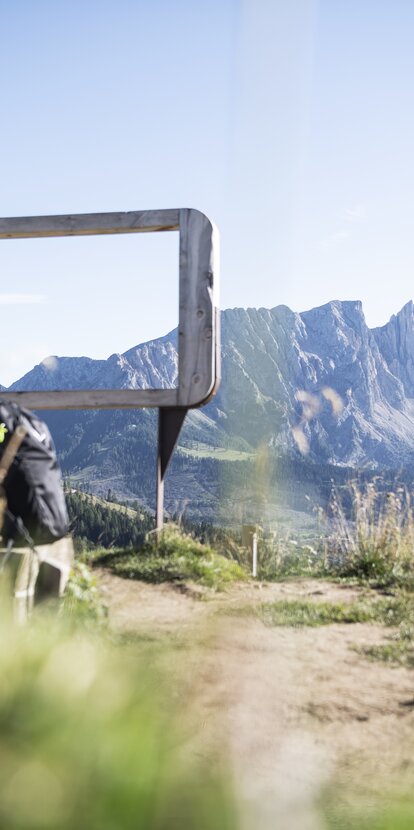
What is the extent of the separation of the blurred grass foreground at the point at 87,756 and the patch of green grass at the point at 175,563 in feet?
14.1

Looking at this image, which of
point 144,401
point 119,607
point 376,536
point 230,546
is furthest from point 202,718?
point 230,546

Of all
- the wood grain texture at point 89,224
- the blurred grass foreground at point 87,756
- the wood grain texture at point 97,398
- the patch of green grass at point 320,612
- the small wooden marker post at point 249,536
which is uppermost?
the wood grain texture at point 89,224

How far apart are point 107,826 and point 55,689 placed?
0.42 meters

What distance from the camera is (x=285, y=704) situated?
3793 millimetres

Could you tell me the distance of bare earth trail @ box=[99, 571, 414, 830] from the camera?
2855 millimetres

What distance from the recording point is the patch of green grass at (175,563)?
21.7ft

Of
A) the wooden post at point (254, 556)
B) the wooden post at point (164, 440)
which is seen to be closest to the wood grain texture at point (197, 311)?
the wooden post at point (164, 440)

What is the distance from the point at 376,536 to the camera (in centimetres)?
835

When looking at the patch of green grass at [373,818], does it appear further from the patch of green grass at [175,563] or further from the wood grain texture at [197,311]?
the wood grain texture at [197,311]

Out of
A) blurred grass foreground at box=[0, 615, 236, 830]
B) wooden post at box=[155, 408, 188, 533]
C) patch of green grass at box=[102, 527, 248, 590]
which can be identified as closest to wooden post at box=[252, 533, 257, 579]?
patch of green grass at box=[102, 527, 248, 590]

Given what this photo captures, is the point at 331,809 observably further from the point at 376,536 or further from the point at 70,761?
the point at 376,536

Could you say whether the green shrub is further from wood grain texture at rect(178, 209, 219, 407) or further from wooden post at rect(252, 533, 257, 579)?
wood grain texture at rect(178, 209, 219, 407)

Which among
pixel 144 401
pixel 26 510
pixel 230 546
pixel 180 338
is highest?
pixel 180 338

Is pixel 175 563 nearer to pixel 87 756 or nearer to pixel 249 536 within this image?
pixel 249 536
